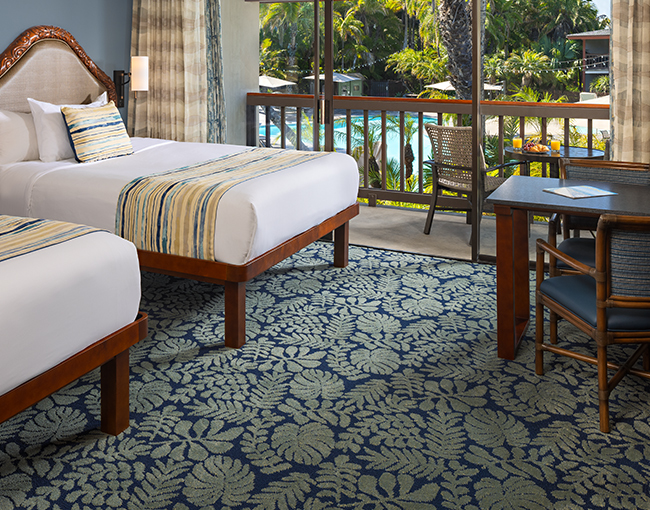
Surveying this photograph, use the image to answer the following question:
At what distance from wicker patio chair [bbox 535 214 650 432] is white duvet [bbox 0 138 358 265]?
4.56 ft

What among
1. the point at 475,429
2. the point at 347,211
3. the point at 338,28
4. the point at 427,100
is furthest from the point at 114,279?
the point at 338,28

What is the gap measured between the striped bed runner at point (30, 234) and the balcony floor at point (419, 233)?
115 inches

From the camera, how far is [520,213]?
3.21 m

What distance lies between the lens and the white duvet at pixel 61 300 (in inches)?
73.3

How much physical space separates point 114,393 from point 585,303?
183 cm

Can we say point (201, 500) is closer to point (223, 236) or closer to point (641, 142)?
point (223, 236)

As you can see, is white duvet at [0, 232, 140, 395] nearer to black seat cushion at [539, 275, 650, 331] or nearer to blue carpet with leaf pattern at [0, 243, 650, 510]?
blue carpet with leaf pattern at [0, 243, 650, 510]

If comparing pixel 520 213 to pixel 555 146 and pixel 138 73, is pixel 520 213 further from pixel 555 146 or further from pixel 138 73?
pixel 138 73

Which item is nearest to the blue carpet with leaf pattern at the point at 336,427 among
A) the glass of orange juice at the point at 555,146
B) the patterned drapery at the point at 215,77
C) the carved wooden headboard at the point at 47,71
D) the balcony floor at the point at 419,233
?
the balcony floor at the point at 419,233

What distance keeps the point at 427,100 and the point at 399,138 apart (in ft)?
1.89

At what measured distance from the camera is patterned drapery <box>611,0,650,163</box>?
4.16 metres

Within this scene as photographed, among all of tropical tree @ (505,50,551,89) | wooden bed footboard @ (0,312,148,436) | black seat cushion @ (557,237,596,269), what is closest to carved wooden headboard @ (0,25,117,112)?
wooden bed footboard @ (0,312,148,436)

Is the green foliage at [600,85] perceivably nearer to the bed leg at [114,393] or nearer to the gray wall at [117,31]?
the gray wall at [117,31]

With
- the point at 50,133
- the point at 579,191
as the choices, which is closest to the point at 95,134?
the point at 50,133
